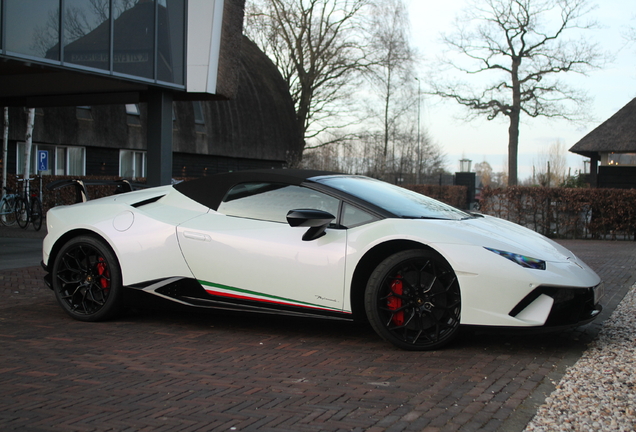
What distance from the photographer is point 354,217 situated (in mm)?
4922

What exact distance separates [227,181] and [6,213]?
44.9 ft

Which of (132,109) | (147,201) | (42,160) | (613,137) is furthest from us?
(132,109)

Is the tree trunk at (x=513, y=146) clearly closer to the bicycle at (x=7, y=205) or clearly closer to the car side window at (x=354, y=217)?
the bicycle at (x=7, y=205)

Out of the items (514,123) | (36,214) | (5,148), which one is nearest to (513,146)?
(514,123)

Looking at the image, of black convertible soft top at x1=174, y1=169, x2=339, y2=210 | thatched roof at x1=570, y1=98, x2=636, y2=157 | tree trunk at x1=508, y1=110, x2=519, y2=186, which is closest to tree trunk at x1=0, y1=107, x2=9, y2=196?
black convertible soft top at x1=174, y1=169, x2=339, y2=210

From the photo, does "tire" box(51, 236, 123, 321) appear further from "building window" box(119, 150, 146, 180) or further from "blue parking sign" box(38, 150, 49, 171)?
"building window" box(119, 150, 146, 180)

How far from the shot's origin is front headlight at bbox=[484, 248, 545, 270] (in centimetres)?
448

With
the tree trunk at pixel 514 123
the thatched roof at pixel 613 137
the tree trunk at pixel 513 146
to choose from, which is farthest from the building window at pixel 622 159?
the tree trunk at pixel 513 146

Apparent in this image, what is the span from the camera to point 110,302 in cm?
553

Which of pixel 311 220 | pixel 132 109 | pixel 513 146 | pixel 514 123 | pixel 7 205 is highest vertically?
pixel 514 123

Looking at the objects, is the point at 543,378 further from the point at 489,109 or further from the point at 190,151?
the point at 489,109

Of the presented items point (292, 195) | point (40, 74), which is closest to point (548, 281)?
point (292, 195)

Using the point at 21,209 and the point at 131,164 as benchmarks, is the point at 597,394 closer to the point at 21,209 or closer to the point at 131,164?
the point at 21,209

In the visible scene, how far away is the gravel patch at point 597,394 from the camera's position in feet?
10.8
